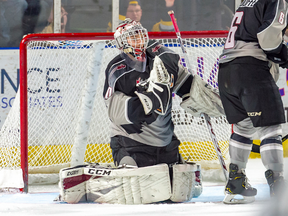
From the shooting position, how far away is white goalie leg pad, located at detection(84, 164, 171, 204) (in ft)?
5.91

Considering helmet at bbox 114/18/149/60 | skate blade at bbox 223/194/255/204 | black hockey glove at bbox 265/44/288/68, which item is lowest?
skate blade at bbox 223/194/255/204

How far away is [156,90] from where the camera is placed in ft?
5.75

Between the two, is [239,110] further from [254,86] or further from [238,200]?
[238,200]

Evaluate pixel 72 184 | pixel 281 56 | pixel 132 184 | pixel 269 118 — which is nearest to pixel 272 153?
pixel 269 118

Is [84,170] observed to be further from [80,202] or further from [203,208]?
[203,208]

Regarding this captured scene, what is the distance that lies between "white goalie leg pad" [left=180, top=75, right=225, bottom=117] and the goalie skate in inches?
16.2

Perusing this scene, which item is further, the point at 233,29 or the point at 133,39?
the point at 133,39

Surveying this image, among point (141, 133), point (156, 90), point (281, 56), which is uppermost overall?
point (281, 56)

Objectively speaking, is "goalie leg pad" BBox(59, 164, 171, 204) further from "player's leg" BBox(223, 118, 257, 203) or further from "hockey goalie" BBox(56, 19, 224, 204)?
"player's leg" BBox(223, 118, 257, 203)

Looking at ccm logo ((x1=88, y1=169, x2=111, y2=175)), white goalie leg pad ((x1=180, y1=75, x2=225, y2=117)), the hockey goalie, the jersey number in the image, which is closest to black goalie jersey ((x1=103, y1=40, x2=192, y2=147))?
the hockey goalie

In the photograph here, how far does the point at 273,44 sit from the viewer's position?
1.65 m

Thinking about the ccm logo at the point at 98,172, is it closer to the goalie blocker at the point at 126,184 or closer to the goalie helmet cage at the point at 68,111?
the goalie blocker at the point at 126,184

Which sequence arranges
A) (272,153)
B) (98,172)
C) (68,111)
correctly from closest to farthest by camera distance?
(272,153) < (98,172) < (68,111)

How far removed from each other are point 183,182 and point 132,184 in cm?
27
